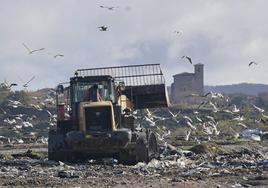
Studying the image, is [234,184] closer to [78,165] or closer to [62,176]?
[62,176]

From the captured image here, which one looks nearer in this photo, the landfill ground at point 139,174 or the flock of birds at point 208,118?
the landfill ground at point 139,174

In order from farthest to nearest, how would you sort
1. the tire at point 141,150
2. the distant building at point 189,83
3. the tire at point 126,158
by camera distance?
1. the distant building at point 189,83
2. the tire at point 126,158
3. the tire at point 141,150

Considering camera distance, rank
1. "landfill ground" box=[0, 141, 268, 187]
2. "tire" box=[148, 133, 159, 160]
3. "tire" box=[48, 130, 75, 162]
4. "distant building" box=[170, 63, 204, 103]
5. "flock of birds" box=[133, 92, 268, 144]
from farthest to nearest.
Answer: "distant building" box=[170, 63, 204, 103], "flock of birds" box=[133, 92, 268, 144], "tire" box=[148, 133, 159, 160], "tire" box=[48, 130, 75, 162], "landfill ground" box=[0, 141, 268, 187]

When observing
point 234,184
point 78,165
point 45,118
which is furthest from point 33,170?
point 45,118

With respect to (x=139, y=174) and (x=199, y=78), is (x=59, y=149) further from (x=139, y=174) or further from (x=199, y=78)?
(x=199, y=78)

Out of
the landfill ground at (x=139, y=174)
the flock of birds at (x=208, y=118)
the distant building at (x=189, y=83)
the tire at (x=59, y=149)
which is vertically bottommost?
the landfill ground at (x=139, y=174)

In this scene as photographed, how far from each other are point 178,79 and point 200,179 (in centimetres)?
8517

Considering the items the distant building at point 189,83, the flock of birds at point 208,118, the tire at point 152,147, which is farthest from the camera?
the distant building at point 189,83

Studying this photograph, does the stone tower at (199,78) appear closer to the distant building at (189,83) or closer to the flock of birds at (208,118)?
the distant building at (189,83)

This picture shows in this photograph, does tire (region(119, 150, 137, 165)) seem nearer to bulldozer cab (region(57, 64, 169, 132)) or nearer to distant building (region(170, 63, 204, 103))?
bulldozer cab (region(57, 64, 169, 132))

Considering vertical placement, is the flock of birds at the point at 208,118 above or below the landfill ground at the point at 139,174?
above

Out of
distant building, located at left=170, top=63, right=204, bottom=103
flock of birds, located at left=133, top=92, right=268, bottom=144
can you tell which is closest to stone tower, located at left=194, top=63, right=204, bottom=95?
distant building, located at left=170, top=63, right=204, bottom=103

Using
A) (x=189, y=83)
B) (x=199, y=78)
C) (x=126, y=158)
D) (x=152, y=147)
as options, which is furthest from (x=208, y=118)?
(x=189, y=83)

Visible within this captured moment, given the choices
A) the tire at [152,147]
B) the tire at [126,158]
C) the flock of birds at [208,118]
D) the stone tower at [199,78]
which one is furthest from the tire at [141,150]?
the stone tower at [199,78]
